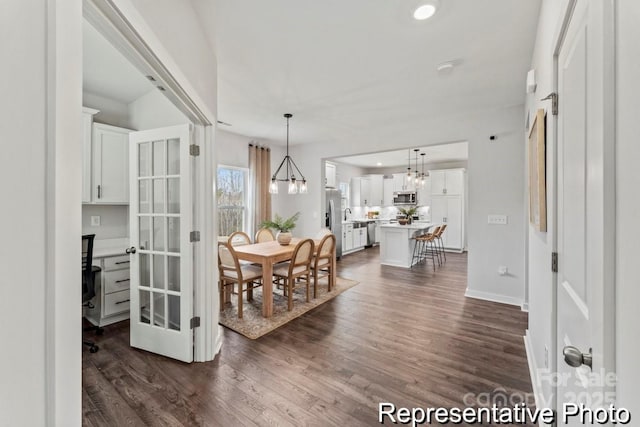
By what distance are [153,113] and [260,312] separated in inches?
107

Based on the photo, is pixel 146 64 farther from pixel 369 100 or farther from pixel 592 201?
pixel 369 100

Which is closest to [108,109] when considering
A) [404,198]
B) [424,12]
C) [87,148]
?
[87,148]

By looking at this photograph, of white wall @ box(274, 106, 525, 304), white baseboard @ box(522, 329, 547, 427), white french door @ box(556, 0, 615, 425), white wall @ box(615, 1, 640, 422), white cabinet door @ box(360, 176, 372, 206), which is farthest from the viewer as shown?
white cabinet door @ box(360, 176, 372, 206)

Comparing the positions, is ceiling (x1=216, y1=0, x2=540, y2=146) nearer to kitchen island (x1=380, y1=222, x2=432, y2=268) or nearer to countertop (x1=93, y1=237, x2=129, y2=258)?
countertop (x1=93, y1=237, x2=129, y2=258)

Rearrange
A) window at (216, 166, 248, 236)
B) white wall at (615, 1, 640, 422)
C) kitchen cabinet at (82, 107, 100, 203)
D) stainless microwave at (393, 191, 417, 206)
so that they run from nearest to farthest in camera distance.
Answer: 1. white wall at (615, 1, 640, 422)
2. kitchen cabinet at (82, 107, 100, 203)
3. window at (216, 166, 248, 236)
4. stainless microwave at (393, 191, 417, 206)

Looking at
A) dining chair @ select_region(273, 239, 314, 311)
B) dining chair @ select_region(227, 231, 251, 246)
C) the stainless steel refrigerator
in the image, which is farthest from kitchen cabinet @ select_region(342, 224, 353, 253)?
dining chair @ select_region(273, 239, 314, 311)

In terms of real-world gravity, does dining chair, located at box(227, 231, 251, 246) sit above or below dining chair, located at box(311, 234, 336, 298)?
above

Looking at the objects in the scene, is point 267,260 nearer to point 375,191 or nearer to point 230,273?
point 230,273

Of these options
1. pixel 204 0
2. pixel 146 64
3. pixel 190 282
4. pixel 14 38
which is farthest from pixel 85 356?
pixel 204 0

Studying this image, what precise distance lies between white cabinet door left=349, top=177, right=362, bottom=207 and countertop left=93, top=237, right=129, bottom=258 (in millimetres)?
6600

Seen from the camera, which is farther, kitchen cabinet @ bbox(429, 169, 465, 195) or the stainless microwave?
the stainless microwave

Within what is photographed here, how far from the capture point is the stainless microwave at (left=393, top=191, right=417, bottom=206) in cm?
862

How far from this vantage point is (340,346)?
260cm

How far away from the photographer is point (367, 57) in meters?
2.53
